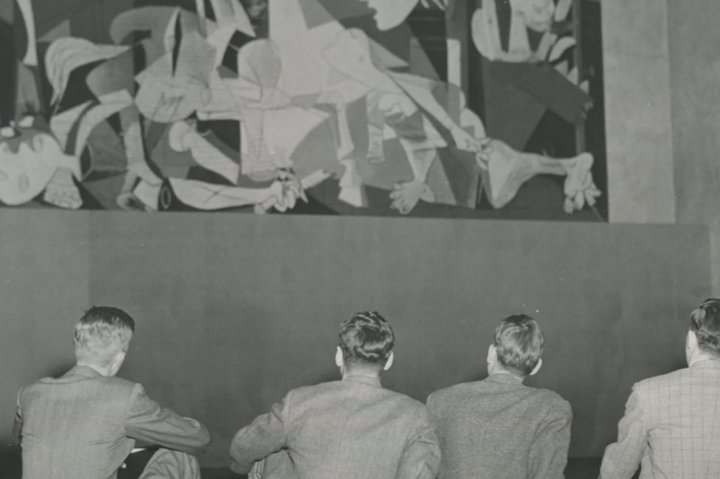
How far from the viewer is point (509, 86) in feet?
27.1

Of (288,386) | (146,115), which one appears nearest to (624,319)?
(288,386)

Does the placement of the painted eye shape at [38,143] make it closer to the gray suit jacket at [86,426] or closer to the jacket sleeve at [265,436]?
the gray suit jacket at [86,426]

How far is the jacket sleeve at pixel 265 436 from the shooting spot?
9.93 feet

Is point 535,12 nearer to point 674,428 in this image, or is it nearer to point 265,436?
point 674,428

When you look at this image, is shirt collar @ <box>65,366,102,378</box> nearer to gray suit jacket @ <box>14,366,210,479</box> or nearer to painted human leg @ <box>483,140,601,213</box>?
gray suit jacket @ <box>14,366,210,479</box>

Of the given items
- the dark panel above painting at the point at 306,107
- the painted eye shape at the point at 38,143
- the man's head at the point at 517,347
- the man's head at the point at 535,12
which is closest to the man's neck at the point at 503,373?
the man's head at the point at 517,347


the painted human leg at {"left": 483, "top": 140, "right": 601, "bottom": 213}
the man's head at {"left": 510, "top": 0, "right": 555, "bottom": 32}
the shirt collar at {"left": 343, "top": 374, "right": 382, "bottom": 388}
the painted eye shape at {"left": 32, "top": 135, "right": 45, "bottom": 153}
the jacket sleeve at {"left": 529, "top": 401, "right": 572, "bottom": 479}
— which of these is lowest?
the jacket sleeve at {"left": 529, "top": 401, "right": 572, "bottom": 479}

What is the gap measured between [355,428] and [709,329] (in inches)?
58.4

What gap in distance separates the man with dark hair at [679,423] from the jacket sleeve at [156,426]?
1682 mm

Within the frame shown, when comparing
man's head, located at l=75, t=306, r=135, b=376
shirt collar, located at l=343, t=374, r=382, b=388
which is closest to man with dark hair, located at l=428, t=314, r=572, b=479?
shirt collar, located at l=343, t=374, r=382, b=388

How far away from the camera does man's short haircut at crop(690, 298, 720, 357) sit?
3229mm

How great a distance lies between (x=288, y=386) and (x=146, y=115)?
9.20 ft

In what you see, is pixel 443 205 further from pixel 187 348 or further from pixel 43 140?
pixel 43 140

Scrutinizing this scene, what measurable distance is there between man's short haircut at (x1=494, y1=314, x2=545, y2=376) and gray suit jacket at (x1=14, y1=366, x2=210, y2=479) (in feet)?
4.35
